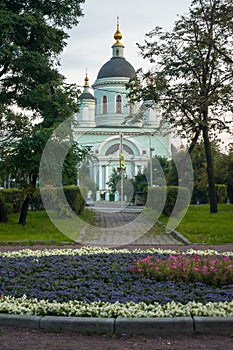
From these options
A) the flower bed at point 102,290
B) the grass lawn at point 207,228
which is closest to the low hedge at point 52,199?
the grass lawn at point 207,228

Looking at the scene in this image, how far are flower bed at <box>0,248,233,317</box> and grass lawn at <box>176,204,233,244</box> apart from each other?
500 centimetres

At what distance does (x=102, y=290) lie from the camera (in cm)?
778

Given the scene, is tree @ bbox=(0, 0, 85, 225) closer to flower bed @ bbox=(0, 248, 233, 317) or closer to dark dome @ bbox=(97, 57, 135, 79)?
flower bed @ bbox=(0, 248, 233, 317)

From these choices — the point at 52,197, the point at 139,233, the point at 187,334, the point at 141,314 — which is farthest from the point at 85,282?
the point at 52,197

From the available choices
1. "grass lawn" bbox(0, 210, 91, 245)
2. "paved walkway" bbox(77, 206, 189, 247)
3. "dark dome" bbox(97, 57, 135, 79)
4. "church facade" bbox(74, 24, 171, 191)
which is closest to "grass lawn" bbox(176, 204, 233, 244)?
"paved walkway" bbox(77, 206, 189, 247)

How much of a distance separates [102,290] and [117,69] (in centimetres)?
6444

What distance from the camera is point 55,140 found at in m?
17.7

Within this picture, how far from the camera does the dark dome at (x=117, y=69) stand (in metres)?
69.8

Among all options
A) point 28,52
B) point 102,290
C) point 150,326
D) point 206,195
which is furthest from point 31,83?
point 206,195

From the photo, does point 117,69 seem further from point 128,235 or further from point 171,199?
point 128,235

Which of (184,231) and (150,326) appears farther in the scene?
(184,231)

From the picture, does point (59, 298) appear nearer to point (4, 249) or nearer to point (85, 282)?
point (85, 282)

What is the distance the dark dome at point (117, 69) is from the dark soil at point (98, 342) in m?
64.9

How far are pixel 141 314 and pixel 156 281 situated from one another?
86.9 inches
